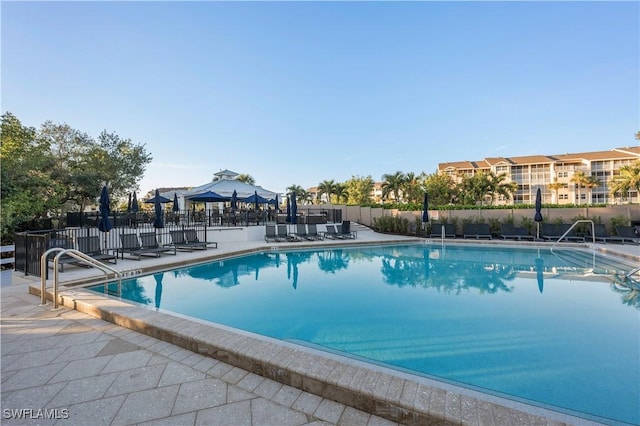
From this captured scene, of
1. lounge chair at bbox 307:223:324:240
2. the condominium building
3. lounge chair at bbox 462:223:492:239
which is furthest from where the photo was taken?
the condominium building

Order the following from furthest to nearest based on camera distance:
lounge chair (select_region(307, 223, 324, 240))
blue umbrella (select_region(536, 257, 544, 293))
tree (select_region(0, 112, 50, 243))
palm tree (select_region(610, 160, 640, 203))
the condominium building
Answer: the condominium building
palm tree (select_region(610, 160, 640, 203))
lounge chair (select_region(307, 223, 324, 240))
tree (select_region(0, 112, 50, 243))
blue umbrella (select_region(536, 257, 544, 293))

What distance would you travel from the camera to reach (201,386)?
2.59 metres

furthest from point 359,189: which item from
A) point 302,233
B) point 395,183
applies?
point 302,233

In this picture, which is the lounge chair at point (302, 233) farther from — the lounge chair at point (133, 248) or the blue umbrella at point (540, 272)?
the blue umbrella at point (540, 272)

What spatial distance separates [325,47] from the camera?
54.2 ft

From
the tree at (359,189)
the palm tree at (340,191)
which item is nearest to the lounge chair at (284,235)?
the tree at (359,189)

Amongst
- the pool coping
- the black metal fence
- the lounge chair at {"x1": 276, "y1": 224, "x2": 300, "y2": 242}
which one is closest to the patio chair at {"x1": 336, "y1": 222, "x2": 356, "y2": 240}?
the black metal fence

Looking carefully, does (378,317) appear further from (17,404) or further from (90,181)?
(90,181)

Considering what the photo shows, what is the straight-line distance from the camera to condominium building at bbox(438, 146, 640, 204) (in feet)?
148

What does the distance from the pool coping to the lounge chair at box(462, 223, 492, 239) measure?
14.3 m

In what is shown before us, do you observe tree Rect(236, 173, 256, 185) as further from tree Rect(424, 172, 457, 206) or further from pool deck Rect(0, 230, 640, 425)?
pool deck Rect(0, 230, 640, 425)

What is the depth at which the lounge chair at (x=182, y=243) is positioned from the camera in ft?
37.4

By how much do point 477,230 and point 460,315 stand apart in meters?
11.5

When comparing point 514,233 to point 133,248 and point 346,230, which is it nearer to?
point 346,230
